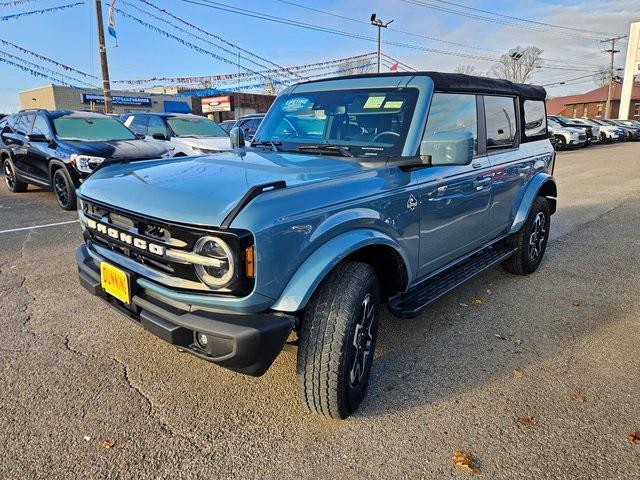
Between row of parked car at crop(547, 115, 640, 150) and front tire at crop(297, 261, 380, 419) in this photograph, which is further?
row of parked car at crop(547, 115, 640, 150)

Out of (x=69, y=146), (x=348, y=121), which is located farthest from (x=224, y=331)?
(x=69, y=146)

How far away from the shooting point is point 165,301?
230 centimetres

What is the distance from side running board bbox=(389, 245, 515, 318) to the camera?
294cm

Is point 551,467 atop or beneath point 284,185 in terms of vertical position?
beneath

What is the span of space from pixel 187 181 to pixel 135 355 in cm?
141

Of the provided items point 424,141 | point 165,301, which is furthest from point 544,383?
point 165,301

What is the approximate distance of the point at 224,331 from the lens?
2037 millimetres

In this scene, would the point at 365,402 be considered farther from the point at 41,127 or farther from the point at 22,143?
the point at 22,143

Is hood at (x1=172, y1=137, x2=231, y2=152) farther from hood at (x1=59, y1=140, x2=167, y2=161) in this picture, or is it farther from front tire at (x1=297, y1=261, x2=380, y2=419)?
front tire at (x1=297, y1=261, x2=380, y2=419)

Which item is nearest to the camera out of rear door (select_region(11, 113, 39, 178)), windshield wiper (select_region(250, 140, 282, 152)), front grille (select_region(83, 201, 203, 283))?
front grille (select_region(83, 201, 203, 283))

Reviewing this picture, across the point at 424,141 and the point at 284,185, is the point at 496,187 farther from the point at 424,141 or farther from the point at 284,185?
the point at 284,185

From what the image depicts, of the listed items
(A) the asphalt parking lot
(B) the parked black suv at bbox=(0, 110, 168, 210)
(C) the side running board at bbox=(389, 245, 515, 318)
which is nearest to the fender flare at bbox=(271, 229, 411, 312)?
(C) the side running board at bbox=(389, 245, 515, 318)

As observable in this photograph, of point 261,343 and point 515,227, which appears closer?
point 261,343

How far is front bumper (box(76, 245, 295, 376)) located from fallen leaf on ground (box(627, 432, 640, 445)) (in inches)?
74.2
